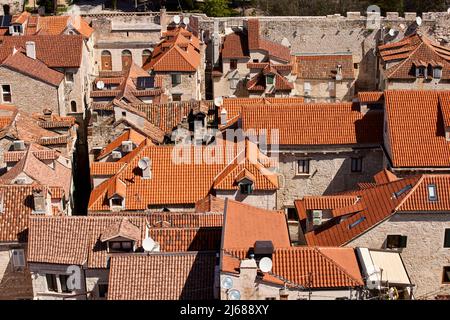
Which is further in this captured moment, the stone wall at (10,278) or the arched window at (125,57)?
the arched window at (125,57)

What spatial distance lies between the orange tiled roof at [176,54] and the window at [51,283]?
1137 inches

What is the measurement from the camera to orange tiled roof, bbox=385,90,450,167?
38.8 metres

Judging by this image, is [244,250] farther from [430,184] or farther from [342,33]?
[342,33]

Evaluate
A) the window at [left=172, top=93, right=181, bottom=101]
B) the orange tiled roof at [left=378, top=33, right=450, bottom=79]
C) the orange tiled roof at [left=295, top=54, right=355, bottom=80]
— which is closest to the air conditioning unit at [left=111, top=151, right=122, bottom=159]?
the window at [left=172, top=93, right=181, bottom=101]

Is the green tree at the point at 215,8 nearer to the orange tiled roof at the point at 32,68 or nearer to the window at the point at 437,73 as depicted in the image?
the orange tiled roof at the point at 32,68

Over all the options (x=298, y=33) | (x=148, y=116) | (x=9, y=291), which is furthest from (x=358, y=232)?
(x=298, y=33)

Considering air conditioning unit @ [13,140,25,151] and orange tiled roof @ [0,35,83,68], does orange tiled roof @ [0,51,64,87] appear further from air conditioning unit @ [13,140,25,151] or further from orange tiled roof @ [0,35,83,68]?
air conditioning unit @ [13,140,25,151]

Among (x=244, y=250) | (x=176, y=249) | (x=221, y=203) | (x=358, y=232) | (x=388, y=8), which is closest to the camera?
(x=244, y=250)

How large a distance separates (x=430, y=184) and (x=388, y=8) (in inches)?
2078

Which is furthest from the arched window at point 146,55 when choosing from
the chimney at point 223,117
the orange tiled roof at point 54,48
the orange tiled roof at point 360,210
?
the orange tiled roof at point 360,210

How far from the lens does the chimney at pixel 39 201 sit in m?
31.8

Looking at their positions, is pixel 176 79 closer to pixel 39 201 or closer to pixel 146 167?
pixel 146 167

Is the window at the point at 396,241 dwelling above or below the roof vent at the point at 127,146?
below

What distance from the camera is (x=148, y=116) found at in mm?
46844
